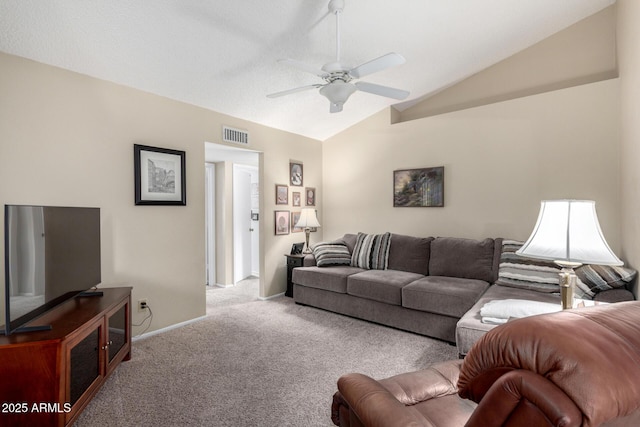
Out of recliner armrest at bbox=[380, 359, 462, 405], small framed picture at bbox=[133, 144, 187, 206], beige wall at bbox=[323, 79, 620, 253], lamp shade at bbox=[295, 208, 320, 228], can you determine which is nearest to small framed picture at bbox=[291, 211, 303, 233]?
lamp shade at bbox=[295, 208, 320, 228]

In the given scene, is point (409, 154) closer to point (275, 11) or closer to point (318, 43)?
point (318, 43)

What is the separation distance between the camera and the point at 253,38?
2744 mm

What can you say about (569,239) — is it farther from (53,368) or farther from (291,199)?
(291,199)

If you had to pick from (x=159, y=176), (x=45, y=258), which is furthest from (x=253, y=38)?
(x=45, y=258)

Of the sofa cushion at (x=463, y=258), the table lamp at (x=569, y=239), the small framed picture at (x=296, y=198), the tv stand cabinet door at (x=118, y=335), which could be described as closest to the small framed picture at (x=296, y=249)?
the small framed picture at (x=296, y=198)

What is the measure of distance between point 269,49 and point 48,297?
2.56 meters

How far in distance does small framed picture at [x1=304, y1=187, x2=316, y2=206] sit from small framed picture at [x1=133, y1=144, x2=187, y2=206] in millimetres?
2067

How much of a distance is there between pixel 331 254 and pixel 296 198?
3.79 feet

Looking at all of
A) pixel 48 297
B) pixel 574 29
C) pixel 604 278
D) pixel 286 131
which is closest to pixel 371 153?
pixel 286 131

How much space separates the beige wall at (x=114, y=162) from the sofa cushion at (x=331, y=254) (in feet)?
→ 4.89

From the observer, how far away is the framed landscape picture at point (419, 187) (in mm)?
4238

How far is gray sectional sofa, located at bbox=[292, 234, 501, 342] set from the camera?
10.0 ft

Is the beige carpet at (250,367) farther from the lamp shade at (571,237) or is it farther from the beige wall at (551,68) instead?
the beige wall at (551,68)

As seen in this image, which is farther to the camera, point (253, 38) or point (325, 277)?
point (325, 277)
